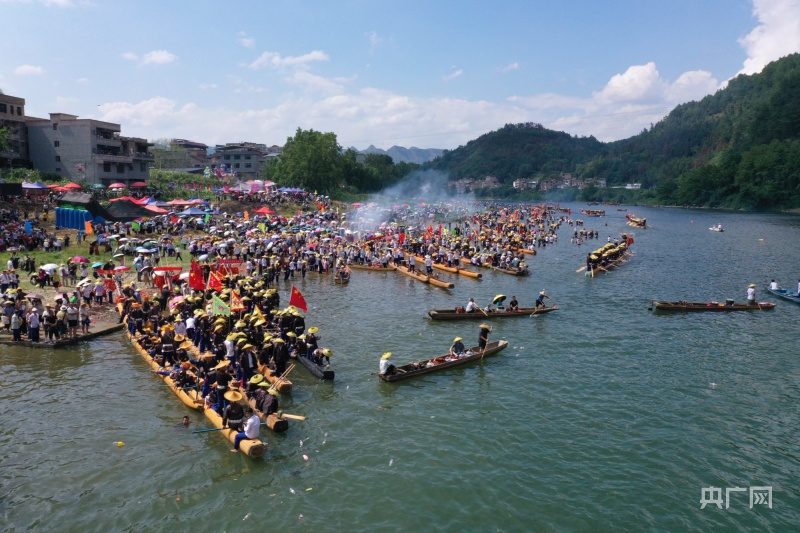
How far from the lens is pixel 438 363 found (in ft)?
72.4

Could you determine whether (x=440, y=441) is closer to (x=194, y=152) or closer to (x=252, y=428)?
(x=252, y=428)

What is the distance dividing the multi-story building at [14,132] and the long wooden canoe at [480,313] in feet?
206

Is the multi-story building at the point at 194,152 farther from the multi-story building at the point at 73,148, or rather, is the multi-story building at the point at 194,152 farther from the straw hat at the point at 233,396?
the straw hat at the point at 233,396

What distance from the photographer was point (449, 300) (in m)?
35.2

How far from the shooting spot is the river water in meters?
13.1

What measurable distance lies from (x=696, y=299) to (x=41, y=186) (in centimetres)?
5853

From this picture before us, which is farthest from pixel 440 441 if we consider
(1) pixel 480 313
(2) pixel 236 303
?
(1) pixel 480 313

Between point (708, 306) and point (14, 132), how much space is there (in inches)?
3178

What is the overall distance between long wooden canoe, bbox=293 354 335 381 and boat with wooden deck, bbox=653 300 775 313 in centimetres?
2335

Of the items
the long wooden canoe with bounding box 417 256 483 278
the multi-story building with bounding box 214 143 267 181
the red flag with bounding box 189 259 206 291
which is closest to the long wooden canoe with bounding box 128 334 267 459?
the red flag with bounding box 189 259 206 291

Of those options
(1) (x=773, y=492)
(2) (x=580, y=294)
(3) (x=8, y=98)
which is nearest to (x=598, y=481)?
(1) (x=773, y=492)

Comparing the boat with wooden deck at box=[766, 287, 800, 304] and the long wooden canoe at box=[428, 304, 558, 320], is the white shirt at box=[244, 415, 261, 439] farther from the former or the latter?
the boat with wooden deck at box=[766, 287, 800, 304]

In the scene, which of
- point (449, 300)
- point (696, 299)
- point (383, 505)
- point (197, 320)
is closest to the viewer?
point (383, 505)

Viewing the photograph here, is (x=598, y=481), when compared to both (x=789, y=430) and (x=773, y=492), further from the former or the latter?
(x=789, y=430)
